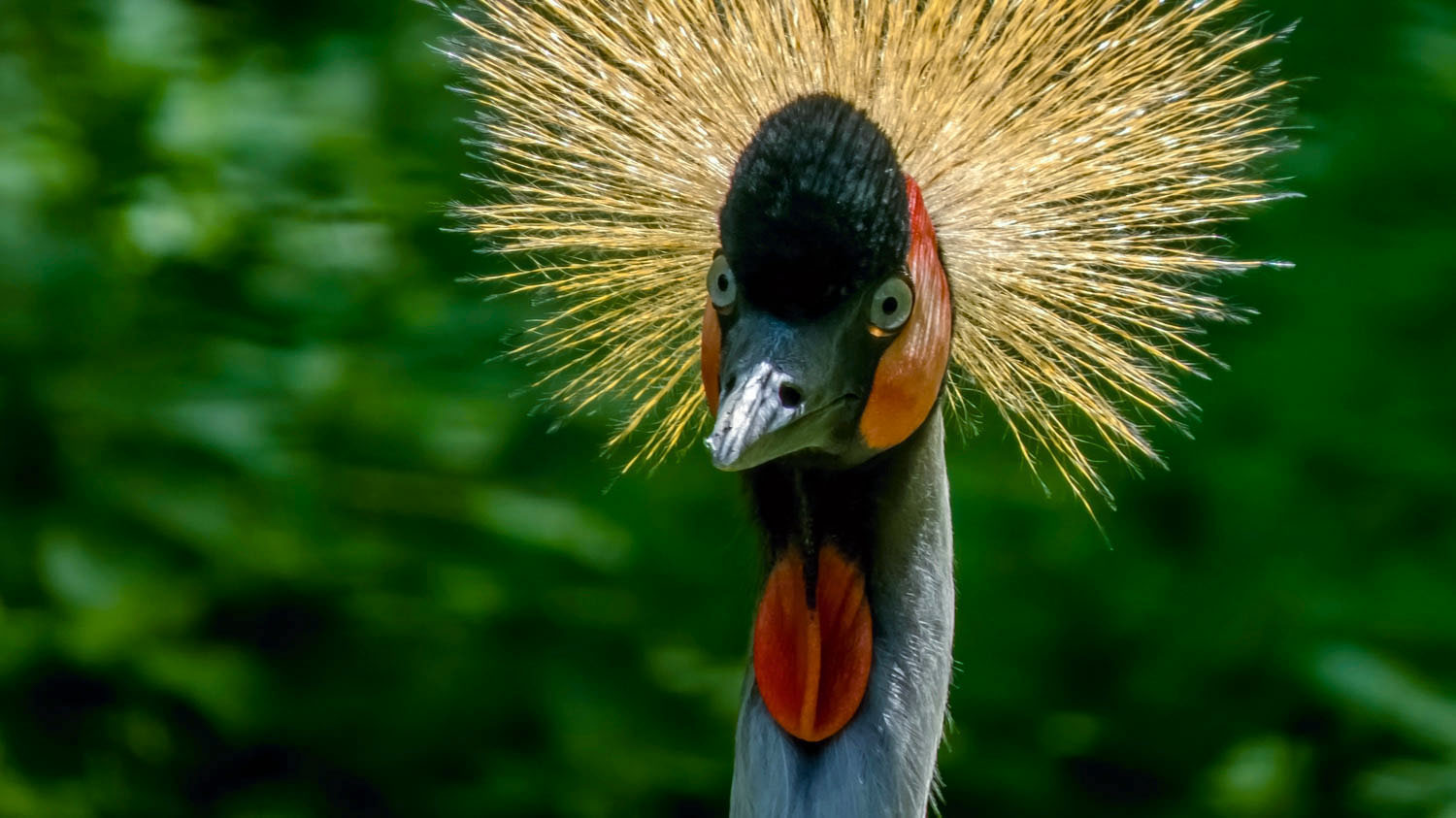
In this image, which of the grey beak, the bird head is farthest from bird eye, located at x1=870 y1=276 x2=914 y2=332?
the grey beak

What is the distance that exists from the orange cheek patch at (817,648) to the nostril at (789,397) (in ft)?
0.80

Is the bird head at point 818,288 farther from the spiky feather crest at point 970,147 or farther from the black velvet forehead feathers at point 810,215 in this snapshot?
the spiky feather crest at point 970,147

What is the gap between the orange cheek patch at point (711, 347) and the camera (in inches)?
66.7

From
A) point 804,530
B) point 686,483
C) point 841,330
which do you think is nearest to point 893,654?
point 804,530

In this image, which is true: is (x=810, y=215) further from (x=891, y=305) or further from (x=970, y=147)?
(x=970, y=147)

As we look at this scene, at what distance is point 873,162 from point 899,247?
8 cm

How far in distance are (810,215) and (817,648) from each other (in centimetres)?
44

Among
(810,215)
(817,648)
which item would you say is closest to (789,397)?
(810,215)

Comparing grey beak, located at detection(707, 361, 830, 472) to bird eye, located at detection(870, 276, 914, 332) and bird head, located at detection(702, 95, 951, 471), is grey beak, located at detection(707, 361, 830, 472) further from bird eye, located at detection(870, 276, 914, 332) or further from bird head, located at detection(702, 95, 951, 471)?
bird eye, located at detection(870, 276, 914, 332)

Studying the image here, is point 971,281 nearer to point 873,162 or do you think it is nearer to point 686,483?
point 873,162

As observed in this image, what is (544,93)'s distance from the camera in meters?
1.97

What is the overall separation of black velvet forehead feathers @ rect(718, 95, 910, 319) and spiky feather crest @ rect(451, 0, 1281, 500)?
0.11 metres

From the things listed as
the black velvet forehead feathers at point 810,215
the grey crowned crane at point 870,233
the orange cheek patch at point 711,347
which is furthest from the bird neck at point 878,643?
the black velvet forehead feathers at point 810,215

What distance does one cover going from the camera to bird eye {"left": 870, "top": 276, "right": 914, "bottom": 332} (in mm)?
1652
